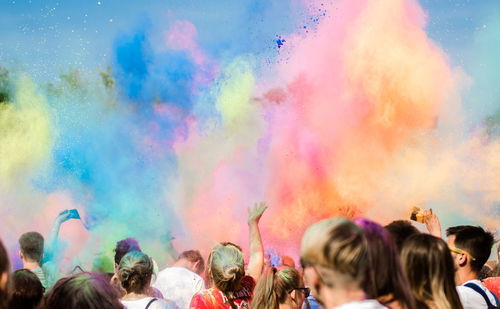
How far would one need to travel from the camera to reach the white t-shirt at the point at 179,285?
540 centimetres

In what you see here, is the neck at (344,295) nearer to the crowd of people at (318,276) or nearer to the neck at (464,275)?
the crowd of people at (318,276)

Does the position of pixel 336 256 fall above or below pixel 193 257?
below

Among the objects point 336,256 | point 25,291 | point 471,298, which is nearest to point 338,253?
point 336,256

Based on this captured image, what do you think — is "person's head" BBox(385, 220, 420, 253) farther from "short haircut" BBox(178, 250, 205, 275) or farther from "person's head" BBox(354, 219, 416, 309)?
"short haircut" BBox(178, 250, 205, 275)

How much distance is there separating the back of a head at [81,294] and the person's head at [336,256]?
1.21 metres

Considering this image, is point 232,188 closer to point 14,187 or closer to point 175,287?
point 14,187

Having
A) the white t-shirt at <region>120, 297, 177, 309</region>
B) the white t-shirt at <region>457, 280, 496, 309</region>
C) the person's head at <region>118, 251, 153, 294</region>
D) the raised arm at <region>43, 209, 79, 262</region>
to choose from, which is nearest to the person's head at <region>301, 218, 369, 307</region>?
the white t-shirt at <region>120, 297, 177, 309</region>

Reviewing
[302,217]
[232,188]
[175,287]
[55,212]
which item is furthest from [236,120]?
[175,287]

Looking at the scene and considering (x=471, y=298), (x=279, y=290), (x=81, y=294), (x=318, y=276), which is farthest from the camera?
(x=279, y=290)

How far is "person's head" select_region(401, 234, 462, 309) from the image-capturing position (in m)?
3.01

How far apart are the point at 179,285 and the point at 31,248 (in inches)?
61.1

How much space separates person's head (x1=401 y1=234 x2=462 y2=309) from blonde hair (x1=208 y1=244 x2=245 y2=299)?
4.93 ft

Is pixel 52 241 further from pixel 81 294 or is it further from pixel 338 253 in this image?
pixel 338 253

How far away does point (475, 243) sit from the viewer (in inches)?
171
